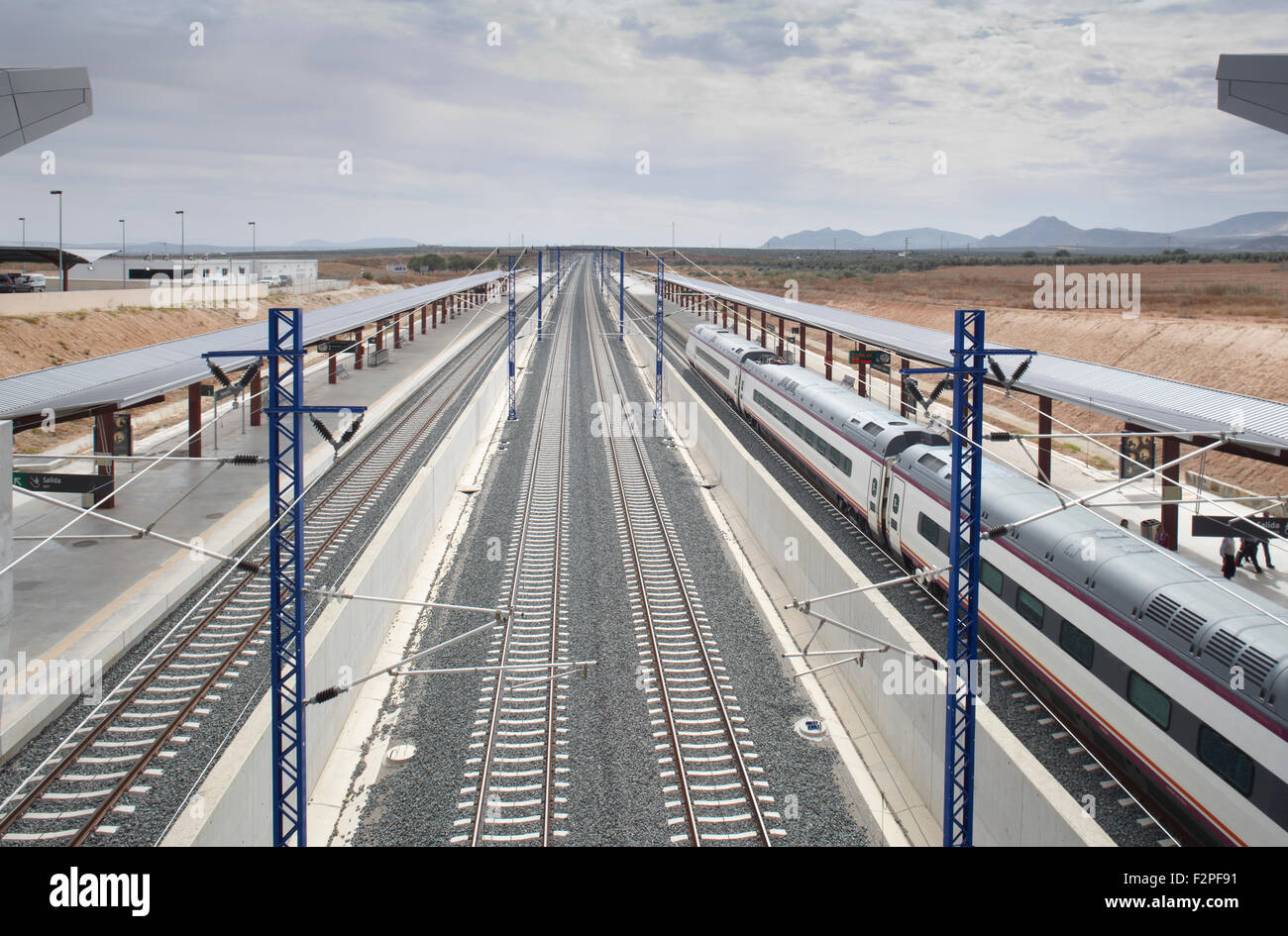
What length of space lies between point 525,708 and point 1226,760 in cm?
1060

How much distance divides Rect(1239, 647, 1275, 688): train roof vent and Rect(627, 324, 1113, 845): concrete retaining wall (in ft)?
8.08

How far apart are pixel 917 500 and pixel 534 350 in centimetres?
4820

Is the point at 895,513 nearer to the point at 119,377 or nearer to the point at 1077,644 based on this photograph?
the point at 1077,644

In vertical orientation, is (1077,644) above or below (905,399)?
below

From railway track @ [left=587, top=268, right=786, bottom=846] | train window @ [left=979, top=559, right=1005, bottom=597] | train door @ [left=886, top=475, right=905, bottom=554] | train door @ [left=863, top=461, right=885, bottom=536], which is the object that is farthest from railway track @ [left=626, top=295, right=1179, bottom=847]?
railway track @ [left=587, top=268, right=786, bottom=846]

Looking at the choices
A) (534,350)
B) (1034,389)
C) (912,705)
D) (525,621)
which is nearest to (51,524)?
(525,621)

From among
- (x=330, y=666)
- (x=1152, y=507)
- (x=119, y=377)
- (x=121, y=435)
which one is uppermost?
(x=119, y=377)

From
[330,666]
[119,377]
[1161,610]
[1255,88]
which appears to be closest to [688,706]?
[330,666]

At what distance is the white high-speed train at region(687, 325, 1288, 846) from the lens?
10.1 meters

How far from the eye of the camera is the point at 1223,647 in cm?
1073

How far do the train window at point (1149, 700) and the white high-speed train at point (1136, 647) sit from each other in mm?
19

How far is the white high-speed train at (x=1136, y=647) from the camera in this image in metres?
10.1
